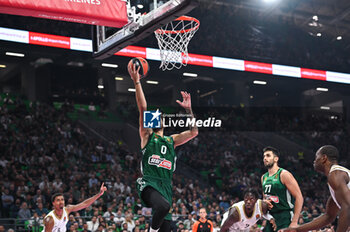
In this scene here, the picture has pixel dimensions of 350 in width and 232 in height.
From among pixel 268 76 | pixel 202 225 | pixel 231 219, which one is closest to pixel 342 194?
pixel 231 219

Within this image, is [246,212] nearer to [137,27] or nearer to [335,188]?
[335,188]

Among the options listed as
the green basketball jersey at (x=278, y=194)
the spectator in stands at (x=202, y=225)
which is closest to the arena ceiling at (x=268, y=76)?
the spectator in stands at (x=202, y=225)

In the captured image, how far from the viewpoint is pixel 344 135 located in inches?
1025

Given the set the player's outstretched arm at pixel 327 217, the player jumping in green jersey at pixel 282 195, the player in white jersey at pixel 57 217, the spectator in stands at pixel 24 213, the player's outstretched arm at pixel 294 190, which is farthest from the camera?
the spectator in stands at pixel 24 213

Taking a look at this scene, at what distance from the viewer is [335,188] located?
406 cm

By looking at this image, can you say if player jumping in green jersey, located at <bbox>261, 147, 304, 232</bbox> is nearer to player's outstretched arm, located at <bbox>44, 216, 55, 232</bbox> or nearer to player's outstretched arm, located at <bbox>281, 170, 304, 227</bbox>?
player's outstretched arm, located at <bbox>281, 170, 304, 227</bbox>

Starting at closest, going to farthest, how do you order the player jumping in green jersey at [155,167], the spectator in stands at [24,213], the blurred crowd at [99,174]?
the player jumping in green jersey at [155,167]
the spectator in stands at [24,213]
the blurred crowd at [99,174]

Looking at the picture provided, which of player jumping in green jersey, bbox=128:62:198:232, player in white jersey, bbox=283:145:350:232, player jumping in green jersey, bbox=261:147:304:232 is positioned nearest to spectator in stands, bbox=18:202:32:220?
player jumping in green jersey, bbox=261:147:304:232

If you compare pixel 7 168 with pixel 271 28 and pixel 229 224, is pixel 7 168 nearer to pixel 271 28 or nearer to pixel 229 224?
pixel 229 224

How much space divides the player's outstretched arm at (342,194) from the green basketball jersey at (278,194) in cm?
218

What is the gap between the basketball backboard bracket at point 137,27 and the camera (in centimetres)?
721

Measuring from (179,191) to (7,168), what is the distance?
607cm

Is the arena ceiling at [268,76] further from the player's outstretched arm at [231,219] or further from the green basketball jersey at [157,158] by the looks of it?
the green basketball jersey at [157,158]

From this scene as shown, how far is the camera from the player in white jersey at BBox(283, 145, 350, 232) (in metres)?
3.92
